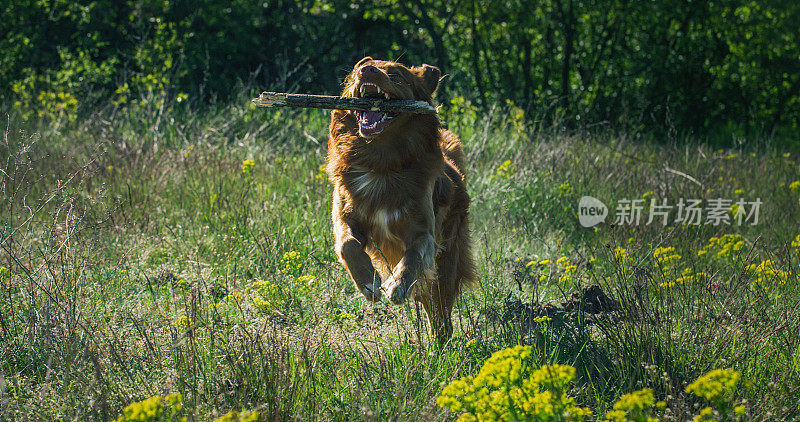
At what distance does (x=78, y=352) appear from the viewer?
2654mm

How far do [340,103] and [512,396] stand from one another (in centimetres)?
178

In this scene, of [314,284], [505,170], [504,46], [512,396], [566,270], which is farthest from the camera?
[504,46]

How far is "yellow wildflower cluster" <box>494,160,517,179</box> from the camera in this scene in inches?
228

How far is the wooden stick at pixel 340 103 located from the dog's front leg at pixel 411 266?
2.02 ft

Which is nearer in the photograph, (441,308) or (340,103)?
(340,103)

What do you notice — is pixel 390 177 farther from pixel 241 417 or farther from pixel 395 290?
pixel 241 417

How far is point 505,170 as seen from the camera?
233 inches

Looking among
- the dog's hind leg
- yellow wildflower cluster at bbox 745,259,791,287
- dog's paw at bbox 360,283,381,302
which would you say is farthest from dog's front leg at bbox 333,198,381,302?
yellow wildflower cluster at bbox 745,259,791,287

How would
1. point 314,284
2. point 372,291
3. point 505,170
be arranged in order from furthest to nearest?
1. point 505,170
2. point 314,284
3. point 372,291

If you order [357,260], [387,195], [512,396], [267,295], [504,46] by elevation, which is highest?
[504,46]


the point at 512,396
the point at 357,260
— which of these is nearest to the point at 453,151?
the point at 357,260

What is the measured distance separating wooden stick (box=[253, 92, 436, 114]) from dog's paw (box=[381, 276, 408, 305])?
0.84 meters

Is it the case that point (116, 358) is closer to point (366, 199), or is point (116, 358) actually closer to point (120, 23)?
point (366, 199)

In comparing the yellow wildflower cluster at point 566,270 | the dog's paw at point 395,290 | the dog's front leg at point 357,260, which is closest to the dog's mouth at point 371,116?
the dog's front leg at point 357,260
